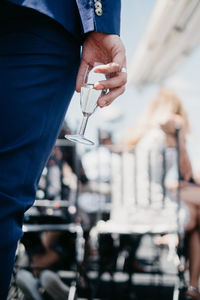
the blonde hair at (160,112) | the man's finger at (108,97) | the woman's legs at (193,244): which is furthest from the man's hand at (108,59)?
the blonde hair at (160,112)

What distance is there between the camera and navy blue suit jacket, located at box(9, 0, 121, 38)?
61cm

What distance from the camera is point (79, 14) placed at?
660mm

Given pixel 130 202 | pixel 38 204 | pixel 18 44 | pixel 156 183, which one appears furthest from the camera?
pixel 156 183

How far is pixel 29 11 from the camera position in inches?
24.5

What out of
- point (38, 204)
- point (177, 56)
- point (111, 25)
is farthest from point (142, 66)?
point (111, 25)

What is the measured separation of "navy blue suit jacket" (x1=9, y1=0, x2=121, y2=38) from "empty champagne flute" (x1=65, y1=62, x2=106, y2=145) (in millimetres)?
82

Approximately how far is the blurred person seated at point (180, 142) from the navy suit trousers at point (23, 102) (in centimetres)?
150

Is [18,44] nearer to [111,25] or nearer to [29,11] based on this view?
[29,11]

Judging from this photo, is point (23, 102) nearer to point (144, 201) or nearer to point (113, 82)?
point (113, 82)

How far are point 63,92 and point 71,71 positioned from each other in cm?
5

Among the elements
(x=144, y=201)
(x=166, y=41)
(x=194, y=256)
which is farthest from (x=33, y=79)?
(x=166, y=41)

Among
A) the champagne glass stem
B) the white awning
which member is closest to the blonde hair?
the white awning

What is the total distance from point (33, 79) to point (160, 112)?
88.3 inches

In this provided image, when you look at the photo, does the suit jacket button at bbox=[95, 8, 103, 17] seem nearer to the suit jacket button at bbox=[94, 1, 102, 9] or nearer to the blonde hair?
the suit jacket button at bbox=[94, 1, 102, 9]
